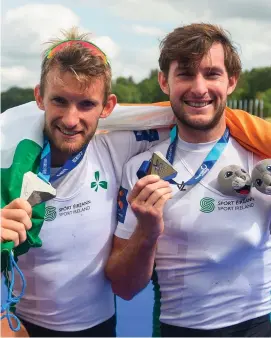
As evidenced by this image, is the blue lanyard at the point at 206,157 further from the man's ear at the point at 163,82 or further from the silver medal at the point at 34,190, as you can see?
the silver medal at the point at 34,190

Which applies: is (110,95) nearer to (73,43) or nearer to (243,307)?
(73,43)

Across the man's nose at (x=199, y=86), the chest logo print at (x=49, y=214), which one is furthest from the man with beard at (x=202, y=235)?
the chest logo print at (x=49, y=214)

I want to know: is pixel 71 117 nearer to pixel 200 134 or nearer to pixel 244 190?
pixel 200 134

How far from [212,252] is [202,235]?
90 millimetres

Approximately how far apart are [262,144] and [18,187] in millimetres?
1160

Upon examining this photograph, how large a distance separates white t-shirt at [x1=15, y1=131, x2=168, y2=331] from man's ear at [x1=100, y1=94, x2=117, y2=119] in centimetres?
22

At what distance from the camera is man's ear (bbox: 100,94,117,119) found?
7.29ft

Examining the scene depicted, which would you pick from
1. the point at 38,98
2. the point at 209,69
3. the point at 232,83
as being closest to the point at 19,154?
the point at 38,98

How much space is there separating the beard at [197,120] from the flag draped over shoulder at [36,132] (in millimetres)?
155

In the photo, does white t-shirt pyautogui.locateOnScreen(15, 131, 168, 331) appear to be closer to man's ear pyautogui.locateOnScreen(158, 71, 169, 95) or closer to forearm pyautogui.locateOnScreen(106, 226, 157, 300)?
forearm pyautogui.locateOnScreen(106, 226, 157, 300)

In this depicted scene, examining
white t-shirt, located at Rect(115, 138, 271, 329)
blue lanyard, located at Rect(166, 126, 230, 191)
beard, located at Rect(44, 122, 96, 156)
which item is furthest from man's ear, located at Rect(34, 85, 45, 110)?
blue lanyard, located at Rect(166, 126, 230, 191)

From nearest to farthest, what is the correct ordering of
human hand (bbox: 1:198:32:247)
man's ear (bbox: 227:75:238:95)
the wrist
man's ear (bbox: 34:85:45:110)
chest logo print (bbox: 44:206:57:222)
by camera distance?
human hand (bbox: 1:198:32:247), the wrist, chest logo print (bbox: 44:206:57:222), man's ear (bbox: 34:85:45:110), man's ear (bbox: 227:75:238:95)

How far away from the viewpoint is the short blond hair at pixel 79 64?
80.1 inches

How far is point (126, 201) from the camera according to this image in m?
2.16
